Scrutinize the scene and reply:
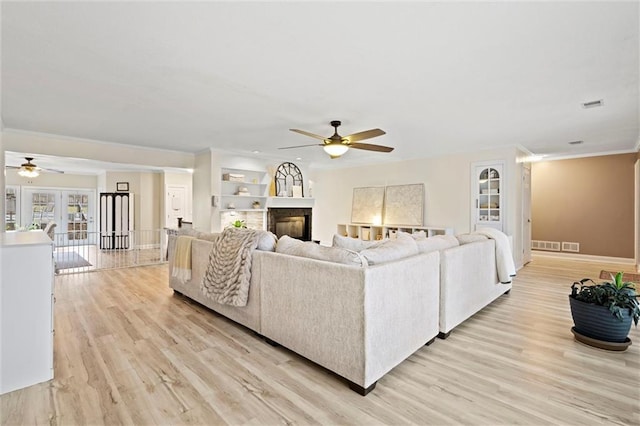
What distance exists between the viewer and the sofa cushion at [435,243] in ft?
9.48

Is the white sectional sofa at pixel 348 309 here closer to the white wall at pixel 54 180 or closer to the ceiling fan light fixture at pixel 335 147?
the ceiling fan light fixture at pixel 335 147

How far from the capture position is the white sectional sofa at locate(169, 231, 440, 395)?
2.02 metres

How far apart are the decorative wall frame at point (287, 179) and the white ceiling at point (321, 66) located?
289 centimetres

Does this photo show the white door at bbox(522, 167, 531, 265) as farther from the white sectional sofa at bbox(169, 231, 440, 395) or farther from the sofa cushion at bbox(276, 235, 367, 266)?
the sofa cushion at bbox(276, 235, 367, 266)

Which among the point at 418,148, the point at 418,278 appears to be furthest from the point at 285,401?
the point at 418,148

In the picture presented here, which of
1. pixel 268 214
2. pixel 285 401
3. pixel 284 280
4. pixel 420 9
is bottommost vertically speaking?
pixel 285 401

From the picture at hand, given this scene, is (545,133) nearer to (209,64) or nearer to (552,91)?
(552,91)

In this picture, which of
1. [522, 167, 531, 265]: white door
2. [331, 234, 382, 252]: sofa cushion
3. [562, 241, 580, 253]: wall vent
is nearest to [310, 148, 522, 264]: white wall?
[522, 167, 531, 265]: white door

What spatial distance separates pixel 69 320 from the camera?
3.28 meters

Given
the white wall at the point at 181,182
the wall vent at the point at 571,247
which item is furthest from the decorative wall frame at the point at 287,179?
the wall vent at the point at 571,247

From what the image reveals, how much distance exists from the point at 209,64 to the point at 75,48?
3.20 ft

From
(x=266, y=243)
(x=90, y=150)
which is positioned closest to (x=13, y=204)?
(x=90, y=150)

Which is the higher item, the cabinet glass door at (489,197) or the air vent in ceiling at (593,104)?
the air vent in ceiling at (593,104)

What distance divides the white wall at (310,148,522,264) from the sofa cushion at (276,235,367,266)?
488cm
